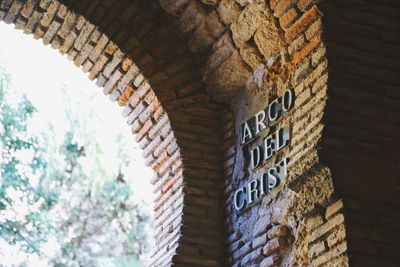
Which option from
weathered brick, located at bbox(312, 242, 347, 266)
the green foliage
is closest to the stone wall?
weathered brick, located at bbox(312, 242, 347, 266)

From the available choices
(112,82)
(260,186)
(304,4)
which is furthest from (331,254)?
(112,82)

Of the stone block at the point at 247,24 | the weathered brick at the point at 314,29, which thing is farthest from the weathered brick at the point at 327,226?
the stone block at the point at 247,24

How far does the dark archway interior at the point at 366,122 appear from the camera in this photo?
328cm

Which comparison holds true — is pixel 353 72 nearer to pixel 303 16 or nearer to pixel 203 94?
pixel 303 16

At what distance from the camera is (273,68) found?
4383 millimetres

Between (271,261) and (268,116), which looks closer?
(271,261)

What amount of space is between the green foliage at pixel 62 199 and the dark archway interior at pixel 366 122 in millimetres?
6541

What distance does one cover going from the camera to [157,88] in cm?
483

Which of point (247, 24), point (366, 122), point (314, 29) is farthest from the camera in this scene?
point (247, 24)

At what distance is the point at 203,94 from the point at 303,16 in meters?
1.17

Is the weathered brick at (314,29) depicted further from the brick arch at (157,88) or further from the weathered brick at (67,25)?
the weathered brick at (67,25)

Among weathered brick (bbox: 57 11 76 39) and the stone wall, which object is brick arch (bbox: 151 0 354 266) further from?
weathered brick (bbox: 57 11 76 39)

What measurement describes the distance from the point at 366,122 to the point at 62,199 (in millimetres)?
7345

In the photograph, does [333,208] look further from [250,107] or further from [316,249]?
[250,107]
